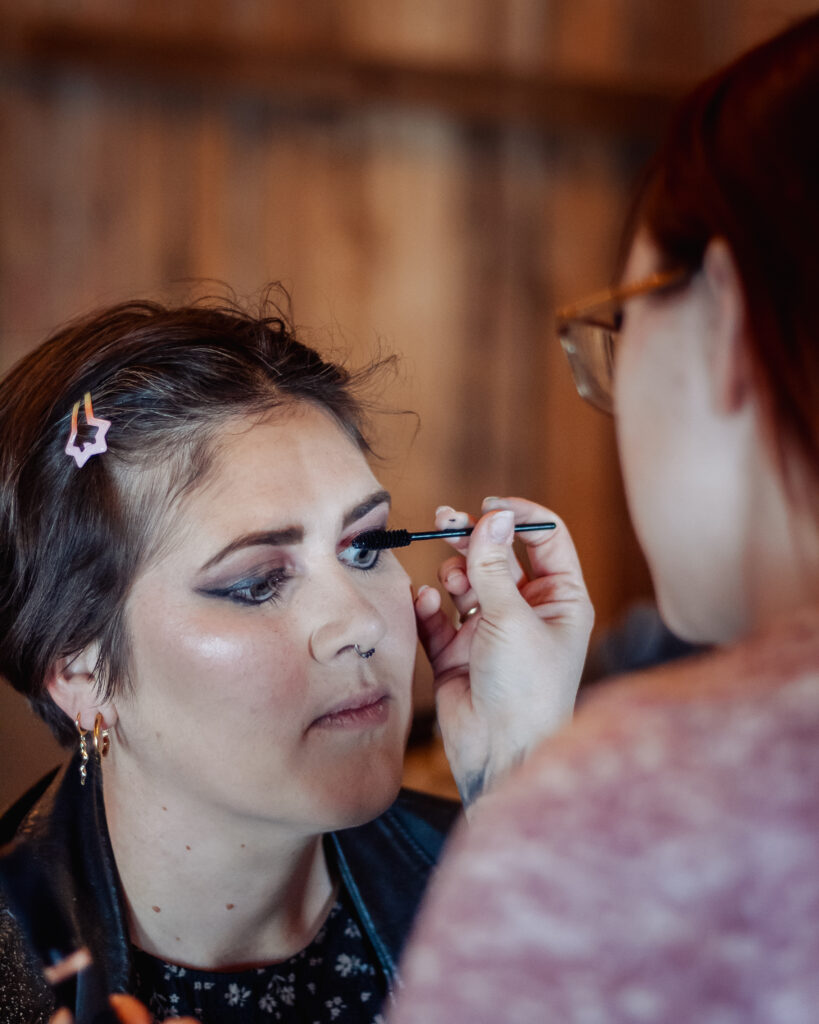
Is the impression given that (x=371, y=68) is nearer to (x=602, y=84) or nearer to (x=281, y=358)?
(x=602, y=84)

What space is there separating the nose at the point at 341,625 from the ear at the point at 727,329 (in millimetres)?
516

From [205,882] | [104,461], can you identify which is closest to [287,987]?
[205,882]

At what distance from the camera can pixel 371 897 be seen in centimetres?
121

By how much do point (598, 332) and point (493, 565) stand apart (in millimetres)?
271

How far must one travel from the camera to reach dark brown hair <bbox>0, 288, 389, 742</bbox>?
1.10 meters

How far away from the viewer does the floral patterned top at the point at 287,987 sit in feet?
3.51

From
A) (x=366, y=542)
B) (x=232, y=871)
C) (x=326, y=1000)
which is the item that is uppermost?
(x=366, y=542)

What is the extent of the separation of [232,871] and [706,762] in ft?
2.49

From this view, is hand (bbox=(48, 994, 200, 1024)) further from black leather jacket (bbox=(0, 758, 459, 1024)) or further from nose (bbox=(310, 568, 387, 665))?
nose (bbox=(310, 568, 387, 665))

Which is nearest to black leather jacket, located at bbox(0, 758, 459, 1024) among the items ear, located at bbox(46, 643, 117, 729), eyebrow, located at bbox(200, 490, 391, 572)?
ear, located at bbox(46, 643, 117, 729)

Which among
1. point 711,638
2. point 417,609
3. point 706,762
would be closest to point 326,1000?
point 417,609

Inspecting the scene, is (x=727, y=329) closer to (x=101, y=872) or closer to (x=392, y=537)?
(x=392, y=537)

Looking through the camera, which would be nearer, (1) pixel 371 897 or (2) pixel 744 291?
(2) pixel 744 291

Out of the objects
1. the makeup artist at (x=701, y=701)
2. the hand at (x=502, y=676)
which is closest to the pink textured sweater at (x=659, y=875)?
the makeup artist at (x=701, y=701)
